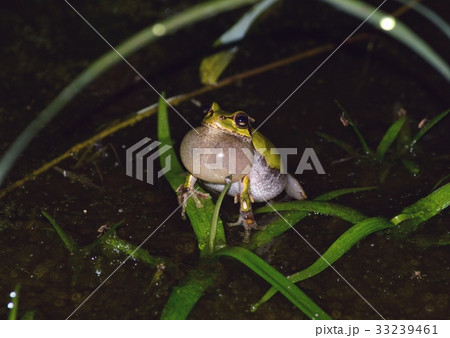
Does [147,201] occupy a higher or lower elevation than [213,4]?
lower

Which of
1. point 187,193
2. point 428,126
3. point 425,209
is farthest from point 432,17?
point 187,193

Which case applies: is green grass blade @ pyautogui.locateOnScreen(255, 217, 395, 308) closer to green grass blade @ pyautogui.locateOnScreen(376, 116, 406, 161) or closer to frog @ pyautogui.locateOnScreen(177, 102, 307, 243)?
frog @ pyautogui.locateOnScreen(177, 102, 307, 243)

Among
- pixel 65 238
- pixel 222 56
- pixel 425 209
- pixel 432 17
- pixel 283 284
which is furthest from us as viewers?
pixel 222 56

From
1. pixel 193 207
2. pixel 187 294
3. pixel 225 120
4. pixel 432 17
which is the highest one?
pixel 432 17

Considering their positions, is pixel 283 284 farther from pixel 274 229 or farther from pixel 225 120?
pixel 225 120

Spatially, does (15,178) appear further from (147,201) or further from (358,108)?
(358,108)

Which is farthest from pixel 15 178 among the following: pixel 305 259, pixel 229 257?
pixel 305 259

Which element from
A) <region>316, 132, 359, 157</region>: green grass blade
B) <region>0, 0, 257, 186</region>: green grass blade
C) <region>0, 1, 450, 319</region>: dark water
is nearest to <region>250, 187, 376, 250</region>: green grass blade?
<region>0, 1, 450, 319</region>: dark water
